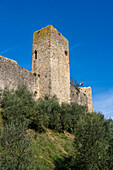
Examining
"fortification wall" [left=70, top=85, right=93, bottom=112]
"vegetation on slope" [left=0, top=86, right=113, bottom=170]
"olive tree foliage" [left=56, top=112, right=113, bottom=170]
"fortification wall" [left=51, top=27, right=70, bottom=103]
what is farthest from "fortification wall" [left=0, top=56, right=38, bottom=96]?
"fortification wall" [left=70, top=85, right=93, bottom=112]

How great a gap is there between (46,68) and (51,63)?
2.34 feet

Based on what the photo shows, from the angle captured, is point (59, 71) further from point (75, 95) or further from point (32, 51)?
point (75, 95)

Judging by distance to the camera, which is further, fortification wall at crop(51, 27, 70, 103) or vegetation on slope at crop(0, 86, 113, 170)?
fortification wall at crop(51, 27, 70, 103)

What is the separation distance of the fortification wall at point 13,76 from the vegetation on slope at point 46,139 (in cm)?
86

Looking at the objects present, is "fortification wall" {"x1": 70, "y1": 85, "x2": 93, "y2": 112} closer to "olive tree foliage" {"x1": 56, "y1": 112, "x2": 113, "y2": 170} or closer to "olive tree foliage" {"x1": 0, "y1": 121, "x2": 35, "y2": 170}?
"olive tree foliage" {"x1": 56, "y1": 112, "x2": 113, "y2": 170}

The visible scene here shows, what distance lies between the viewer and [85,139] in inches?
375

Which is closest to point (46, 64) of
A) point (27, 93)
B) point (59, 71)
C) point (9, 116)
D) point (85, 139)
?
point (59, 71)

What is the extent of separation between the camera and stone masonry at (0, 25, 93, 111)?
16.2 metres

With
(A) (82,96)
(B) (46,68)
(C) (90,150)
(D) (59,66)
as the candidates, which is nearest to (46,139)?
(C) (90,150)

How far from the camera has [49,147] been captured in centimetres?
1132

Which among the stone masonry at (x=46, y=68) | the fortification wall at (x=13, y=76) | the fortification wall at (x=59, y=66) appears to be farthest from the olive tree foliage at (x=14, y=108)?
the fortification wall at (x=59, y=66)

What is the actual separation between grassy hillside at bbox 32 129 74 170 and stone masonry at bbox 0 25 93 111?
4862mm

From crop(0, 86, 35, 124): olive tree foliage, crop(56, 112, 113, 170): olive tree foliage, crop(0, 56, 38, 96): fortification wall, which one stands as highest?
crop(0, 56, 38, 96): fortification wall

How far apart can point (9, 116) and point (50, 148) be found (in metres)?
3.27
